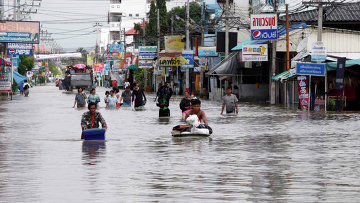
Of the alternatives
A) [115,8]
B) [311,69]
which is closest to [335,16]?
[311,69]

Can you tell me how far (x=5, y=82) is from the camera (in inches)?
2325

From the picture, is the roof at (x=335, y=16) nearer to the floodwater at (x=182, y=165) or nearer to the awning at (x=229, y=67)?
the awning at (x=229, y=67)

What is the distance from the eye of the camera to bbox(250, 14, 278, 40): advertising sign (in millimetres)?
41250

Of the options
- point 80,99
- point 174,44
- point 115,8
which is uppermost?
point 115,8

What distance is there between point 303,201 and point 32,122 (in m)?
21.0

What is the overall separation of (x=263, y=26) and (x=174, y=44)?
22436 millimetres

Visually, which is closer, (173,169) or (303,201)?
(303,201)

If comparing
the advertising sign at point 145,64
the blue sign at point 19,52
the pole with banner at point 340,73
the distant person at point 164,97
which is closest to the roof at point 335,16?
the pole with banner at point 340,73

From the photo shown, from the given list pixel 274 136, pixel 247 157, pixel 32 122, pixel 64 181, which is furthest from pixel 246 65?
pixel 64 181

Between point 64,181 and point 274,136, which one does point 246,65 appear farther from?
point 64,181

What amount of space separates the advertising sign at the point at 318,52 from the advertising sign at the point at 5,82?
3119cm

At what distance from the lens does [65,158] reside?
49.6 feet

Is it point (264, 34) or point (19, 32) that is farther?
point (19, 32)

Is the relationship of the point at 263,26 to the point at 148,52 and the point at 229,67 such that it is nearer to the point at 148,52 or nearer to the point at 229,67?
the point at 229,67
